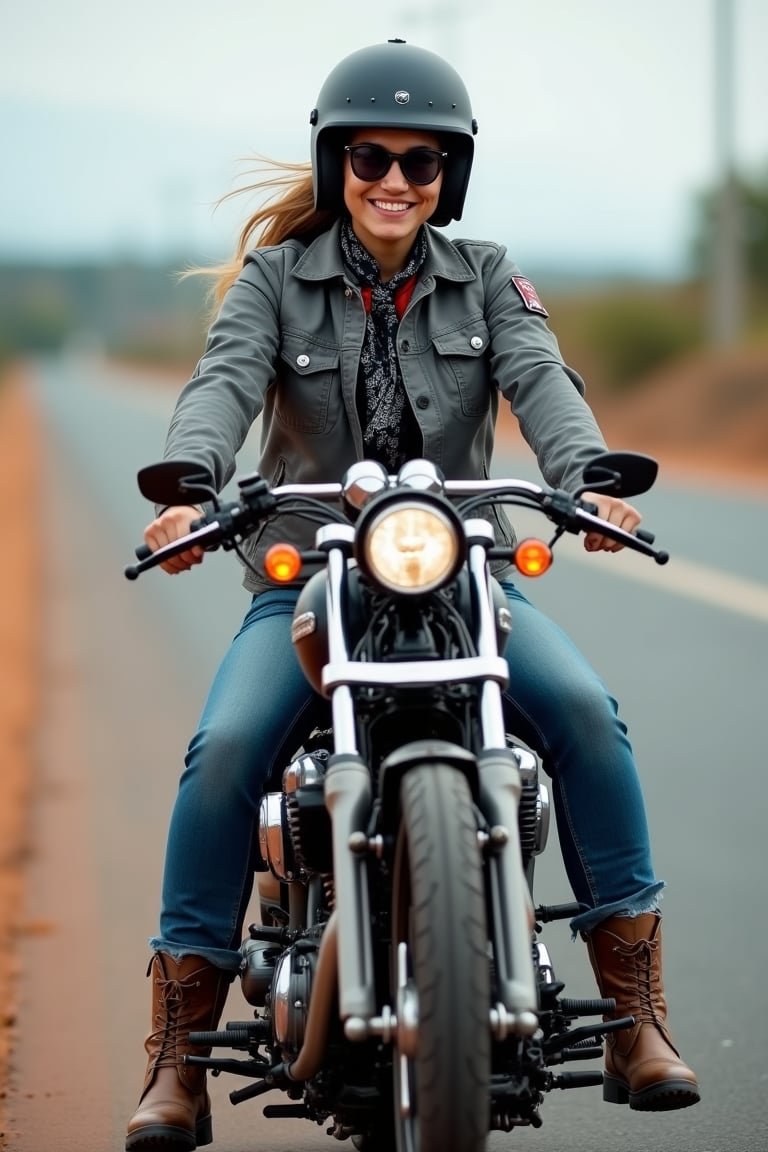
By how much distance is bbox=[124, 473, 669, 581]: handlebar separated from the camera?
3.58m

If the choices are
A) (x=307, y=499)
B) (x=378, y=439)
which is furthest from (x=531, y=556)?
(x=378, y=439)

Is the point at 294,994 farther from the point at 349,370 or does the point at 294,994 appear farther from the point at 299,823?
the point at 349,370

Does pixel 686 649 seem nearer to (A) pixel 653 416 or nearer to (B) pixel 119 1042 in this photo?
(B) pixel 119 1042

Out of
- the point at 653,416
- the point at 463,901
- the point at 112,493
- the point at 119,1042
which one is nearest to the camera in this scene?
the point at 463,901

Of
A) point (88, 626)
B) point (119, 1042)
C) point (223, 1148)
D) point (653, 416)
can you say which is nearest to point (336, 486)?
point (223, 1148)

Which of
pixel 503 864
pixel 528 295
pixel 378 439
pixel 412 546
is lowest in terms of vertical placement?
pixel 503 864

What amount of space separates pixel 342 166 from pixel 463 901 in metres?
1.94

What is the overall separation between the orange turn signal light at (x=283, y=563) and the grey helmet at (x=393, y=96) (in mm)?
1057

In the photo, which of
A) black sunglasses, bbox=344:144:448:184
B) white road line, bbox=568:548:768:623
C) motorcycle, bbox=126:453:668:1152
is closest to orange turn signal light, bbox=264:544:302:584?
motorcycle, bbox=126:453:668:1152

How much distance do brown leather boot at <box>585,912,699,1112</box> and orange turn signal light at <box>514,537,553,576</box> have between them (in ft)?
2.89

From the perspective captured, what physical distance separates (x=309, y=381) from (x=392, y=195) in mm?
428

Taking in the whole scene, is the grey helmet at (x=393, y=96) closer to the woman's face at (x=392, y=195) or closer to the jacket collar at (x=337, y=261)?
the woman's face at (x=392, y=195)

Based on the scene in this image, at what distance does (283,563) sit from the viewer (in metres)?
3.50

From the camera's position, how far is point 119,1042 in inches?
203
